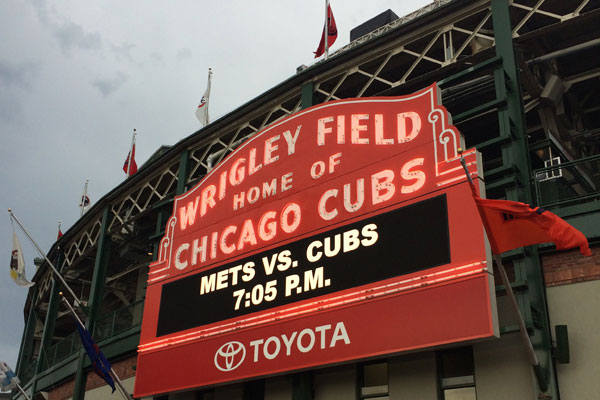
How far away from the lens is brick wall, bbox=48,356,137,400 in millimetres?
23484

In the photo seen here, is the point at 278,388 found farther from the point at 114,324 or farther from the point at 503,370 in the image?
the point at 114,324

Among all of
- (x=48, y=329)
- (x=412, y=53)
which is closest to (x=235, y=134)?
(x=412, y=53)

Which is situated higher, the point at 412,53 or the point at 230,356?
the point at 412,53

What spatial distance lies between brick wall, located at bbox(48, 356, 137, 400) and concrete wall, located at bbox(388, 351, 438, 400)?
11.2m

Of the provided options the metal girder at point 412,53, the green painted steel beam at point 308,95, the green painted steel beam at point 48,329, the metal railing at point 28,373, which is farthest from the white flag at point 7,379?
the metal girder at point 412,53

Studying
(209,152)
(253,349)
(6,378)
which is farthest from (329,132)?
(6,378)

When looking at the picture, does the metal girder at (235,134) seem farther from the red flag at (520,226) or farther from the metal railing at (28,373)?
the metal railing at (28,373)

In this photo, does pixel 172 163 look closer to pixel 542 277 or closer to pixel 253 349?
pixel 253 349

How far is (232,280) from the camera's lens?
60.8 feet

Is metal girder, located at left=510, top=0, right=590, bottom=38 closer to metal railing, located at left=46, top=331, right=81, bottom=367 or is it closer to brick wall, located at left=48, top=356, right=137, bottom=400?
brick wall, located at left=48, top=356, right=137, bottom=400

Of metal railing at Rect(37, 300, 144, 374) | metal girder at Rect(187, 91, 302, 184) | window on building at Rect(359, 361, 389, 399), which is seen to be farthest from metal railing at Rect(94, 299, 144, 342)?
window on building at Rect(359, 361, 389, 399)

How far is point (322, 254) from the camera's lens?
53.8 feet

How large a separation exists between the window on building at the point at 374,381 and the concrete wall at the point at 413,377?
15.9 inches

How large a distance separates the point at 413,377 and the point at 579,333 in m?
3.56
